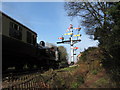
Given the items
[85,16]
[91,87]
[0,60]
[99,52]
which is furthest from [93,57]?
[0,60]

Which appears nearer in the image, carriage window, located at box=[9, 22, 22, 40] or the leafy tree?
the leafy tree

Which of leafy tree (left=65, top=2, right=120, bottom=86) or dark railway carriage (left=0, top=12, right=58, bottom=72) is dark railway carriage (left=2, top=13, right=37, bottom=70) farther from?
leafy tree (left=65, top=2, right=120, bottom=86)

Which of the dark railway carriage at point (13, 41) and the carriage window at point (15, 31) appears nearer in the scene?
the dark railway carriage at point (13, 41)

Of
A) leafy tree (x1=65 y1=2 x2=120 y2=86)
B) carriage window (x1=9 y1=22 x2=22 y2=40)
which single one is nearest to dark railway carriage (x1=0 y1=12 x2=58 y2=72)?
carriage window (x1=9 y1=22 x2=22 y2=40)

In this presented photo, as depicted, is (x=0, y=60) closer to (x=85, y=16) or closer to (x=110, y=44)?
(x=110, y=44)

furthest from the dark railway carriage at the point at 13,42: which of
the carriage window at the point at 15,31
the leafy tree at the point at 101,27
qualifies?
the leafy tree at the point at 101,27

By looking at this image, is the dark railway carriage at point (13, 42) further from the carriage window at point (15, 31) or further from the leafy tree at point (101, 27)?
the leafy tree at point (101, 27)

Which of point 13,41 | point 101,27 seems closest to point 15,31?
point 13,41

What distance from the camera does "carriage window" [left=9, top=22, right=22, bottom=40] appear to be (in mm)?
10242

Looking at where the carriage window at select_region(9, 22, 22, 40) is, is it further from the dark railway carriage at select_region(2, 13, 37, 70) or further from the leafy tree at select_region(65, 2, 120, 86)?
the leafy tree at select_region(65, 2, 120, 86)

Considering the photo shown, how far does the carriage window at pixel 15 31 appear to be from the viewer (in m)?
10.2

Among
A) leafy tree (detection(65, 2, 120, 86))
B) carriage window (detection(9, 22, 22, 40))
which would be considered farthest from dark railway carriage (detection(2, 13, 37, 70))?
leafy tree (detection(65, 2, 120, 86))

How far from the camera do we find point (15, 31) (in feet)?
35.6

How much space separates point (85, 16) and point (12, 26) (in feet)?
20.8
